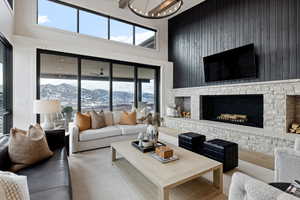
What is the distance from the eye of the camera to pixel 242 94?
3941 millimetres

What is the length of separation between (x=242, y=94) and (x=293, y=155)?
2.86 meters

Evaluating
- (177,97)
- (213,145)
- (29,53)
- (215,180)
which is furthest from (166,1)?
(177,97)

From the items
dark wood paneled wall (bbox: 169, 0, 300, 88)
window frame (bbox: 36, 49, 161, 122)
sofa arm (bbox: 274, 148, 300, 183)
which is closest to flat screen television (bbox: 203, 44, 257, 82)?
dark wood paneled wall (bbox: 169, 0, 300, 88)

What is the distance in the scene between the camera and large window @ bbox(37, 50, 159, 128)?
4059 mm

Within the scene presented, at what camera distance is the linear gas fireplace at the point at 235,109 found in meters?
3.88

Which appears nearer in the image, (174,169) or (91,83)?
(174,169)

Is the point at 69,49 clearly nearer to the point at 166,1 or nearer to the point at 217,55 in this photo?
the point at 166,1

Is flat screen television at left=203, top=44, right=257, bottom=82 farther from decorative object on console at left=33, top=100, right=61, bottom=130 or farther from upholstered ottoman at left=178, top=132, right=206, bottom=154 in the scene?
decorative object on console at left=33, top=100, right=61, bottom=130

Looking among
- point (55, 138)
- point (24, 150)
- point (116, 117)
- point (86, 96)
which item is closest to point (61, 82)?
point (86, 96)

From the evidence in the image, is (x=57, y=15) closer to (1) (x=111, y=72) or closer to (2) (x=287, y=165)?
(1) (x=111, y=72)

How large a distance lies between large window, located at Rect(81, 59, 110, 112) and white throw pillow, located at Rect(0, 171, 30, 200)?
3740 millimetres

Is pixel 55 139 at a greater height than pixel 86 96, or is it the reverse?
pixel 86 96

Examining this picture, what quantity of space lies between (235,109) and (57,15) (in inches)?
226

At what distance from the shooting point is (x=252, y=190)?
859 mm
